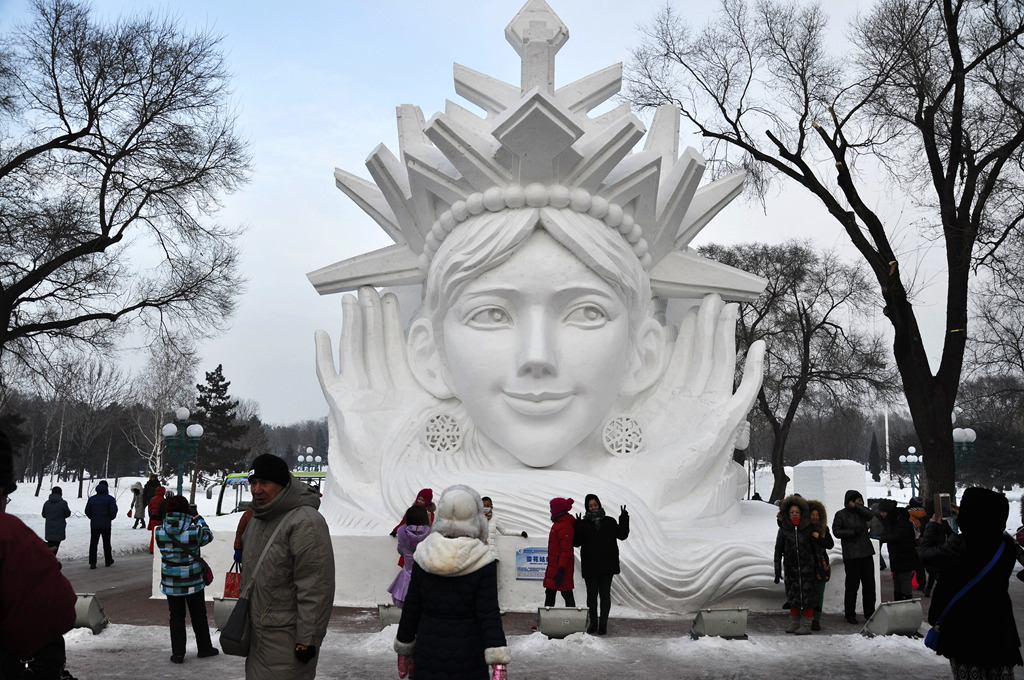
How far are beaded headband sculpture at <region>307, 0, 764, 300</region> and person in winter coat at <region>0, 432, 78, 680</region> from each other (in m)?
6.88

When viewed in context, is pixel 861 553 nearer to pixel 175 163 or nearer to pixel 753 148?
pixel 753 148

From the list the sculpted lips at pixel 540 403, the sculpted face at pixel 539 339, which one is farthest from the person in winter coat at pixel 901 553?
the sculpted lips at pixel 540 403

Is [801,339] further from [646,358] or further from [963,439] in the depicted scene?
[646,358]

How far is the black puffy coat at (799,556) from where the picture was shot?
772 cm

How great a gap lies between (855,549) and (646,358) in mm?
3416

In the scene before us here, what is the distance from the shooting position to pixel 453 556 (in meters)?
3.71

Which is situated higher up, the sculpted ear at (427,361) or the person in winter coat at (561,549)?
the sculpted ear at (427,361)

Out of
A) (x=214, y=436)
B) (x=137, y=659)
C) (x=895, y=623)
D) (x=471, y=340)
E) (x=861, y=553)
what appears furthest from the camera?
(x=214, y=436)

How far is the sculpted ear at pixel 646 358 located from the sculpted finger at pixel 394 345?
2758 mm

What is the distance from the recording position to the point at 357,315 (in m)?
11.1

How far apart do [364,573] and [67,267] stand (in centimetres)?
1096

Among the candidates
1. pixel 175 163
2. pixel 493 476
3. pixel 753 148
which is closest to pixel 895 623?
pixel 493 476

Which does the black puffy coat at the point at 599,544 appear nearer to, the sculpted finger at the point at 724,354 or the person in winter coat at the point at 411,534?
the person in winter coat at the point at 411,534

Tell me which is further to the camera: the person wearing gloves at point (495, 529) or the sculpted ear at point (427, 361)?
the sculpted ear at point (427, 361)
